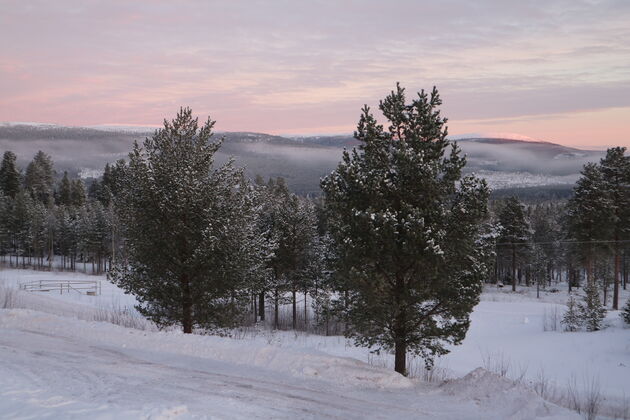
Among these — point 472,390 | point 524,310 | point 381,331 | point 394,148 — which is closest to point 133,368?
point 381,331

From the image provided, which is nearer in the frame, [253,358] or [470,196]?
[253,358]

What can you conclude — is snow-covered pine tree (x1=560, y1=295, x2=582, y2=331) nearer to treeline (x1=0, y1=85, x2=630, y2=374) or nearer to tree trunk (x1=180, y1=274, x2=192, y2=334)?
treeline (x1=0, y1=85, x2=630, y2=374)

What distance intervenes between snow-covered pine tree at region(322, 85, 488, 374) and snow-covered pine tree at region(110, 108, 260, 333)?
537 centimetres

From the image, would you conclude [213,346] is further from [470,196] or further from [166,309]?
[470,196]

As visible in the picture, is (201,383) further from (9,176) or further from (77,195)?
(77,195)

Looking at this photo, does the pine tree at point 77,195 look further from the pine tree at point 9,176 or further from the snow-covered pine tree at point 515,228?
the snow-covered pine tree at point 515,228

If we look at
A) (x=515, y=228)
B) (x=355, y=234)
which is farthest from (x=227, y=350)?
(x=515, y=228)

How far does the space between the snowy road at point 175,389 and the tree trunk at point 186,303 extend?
172 inches

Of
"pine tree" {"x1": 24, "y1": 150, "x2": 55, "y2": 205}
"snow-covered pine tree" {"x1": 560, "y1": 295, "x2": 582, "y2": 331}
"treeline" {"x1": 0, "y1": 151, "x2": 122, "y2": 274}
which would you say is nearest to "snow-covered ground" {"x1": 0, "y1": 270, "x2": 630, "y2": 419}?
"snow-covered pine tree" {"x1": 560, "y1": 295, "x2": 582, "y2": 331}

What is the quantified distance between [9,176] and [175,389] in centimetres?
10913

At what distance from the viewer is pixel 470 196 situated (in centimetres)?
1186

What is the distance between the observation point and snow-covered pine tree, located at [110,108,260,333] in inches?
633

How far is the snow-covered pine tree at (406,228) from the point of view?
11547mm

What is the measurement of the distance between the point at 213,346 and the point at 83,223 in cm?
7631
